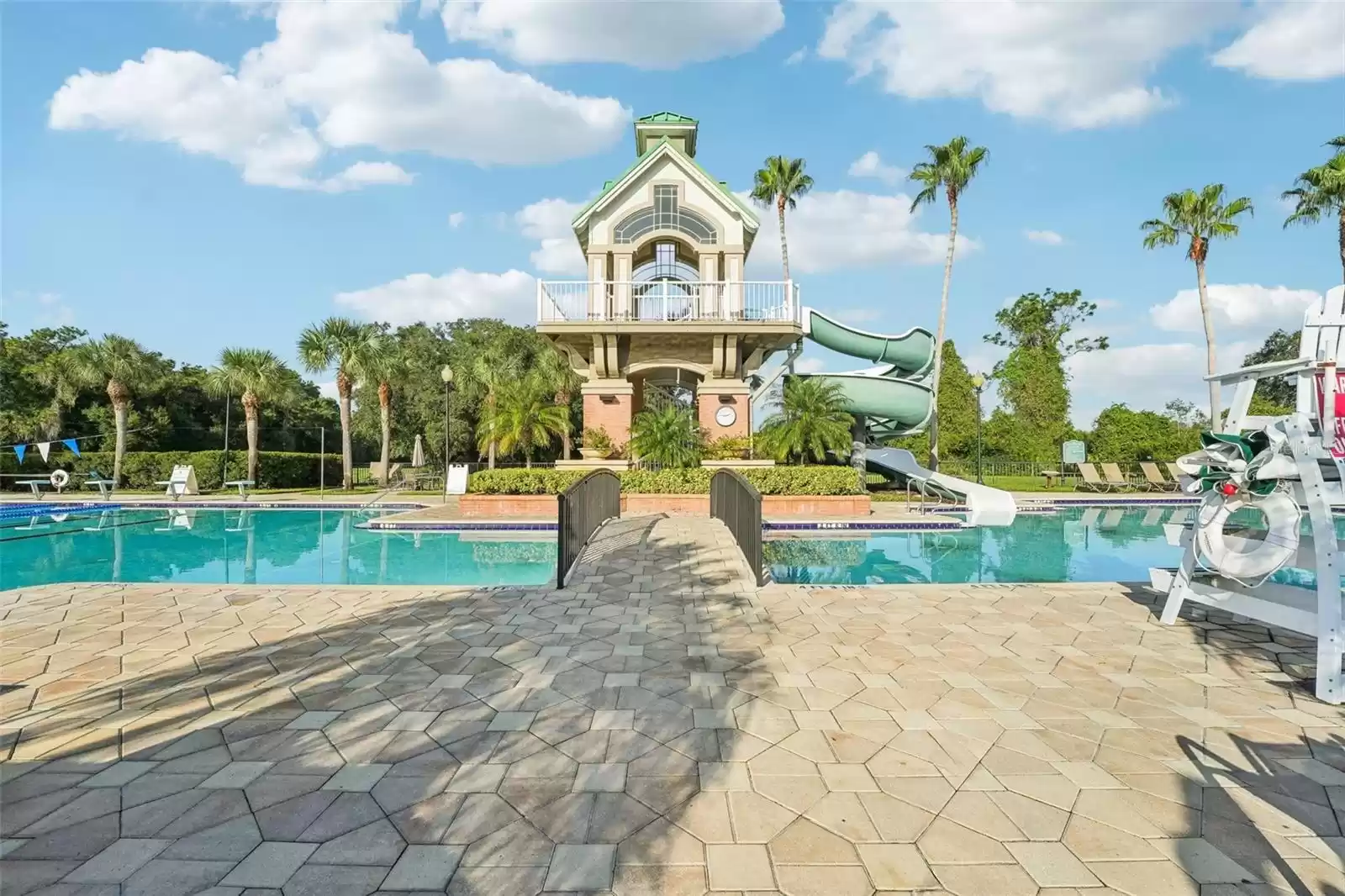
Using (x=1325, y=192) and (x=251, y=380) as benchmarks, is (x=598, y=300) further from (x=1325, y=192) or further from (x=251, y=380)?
(x=1325, y=192)

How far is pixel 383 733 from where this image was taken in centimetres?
326

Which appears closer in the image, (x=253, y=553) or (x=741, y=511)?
(x=741, y=511)

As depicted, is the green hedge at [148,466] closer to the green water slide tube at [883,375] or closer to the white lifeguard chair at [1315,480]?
the green water slide tube at [883,375]

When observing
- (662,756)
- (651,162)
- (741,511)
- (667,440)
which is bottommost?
(662,756)

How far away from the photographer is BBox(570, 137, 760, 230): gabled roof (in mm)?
17750

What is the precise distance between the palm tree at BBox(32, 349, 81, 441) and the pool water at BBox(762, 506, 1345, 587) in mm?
30313

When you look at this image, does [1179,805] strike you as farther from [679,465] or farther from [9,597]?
[679,465]

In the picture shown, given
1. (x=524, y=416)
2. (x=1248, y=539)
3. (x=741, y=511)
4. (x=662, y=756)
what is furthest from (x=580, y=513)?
(x=524, y=416)

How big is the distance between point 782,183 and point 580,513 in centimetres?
2362

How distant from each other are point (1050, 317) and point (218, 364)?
4884cm

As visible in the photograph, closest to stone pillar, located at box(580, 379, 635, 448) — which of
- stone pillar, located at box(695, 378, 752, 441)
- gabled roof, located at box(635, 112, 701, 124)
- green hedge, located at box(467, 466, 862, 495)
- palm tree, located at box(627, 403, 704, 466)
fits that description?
palm tree, located at box(627, 403, 704, 466)

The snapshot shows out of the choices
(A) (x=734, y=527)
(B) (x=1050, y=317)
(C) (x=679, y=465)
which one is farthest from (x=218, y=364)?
(B) (x=1050, y=317)

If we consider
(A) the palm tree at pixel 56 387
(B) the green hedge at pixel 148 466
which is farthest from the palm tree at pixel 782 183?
(A) the palm tree at pixel 56 387

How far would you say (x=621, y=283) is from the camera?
56.3 feet
